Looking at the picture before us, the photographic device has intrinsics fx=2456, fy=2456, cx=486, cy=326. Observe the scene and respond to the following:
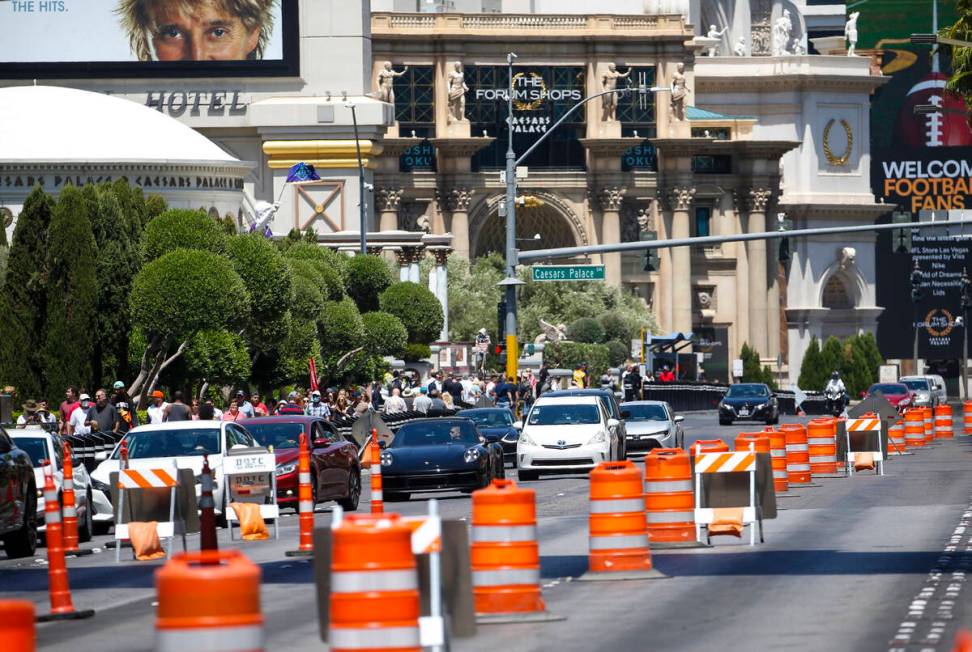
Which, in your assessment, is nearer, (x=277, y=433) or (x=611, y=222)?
(x=277, y=433)

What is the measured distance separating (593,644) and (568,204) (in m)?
105

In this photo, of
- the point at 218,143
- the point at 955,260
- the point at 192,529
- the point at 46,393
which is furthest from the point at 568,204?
the point at 192,529

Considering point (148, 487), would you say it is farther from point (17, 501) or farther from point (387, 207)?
point (387, 207)

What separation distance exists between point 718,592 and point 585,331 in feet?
282

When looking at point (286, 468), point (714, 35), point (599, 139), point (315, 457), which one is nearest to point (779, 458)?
point (315, 457)

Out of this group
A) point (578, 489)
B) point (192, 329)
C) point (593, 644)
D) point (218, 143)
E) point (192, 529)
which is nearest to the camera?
point (593, 644)

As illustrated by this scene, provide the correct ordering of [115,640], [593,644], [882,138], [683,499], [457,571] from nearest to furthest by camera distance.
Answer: [457,571]
[593,644]
[115,640]
[683,499]
[882,138]

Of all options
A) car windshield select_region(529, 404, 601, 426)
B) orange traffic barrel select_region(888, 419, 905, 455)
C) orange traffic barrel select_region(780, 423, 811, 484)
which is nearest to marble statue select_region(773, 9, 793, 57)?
orange traffic barrel select_region(888, 419, 905, 455)

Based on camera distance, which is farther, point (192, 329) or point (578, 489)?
point (192, 329)

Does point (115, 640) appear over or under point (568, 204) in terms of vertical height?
under

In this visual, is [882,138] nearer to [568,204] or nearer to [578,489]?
[568,204]

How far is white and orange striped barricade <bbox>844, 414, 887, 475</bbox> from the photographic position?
37875 mm

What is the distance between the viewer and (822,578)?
18.8 m

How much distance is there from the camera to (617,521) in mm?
18578
